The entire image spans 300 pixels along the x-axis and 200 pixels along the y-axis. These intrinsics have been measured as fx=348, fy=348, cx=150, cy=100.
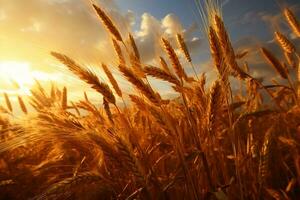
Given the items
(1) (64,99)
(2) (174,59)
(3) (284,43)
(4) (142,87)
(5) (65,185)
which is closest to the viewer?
(5) (65,185)

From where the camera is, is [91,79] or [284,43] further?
[284,43]

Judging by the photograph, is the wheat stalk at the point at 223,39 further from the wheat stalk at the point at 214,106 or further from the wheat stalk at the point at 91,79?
the wheat stalk at the point at 91,79

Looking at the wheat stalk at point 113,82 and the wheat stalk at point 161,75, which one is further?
the wheat stalk at point 113,82

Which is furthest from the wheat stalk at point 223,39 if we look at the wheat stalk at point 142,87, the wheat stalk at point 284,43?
the wheat stalk at point 284,43

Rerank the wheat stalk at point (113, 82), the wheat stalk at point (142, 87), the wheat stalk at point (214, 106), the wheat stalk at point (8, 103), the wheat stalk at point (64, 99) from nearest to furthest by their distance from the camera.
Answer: the wheat stalk at point (214, 106) → the wheat stalk at point (142, 87) → the wheat stalk at point (113, 82) → the wheat stalk at point (64, 99) → the wheat stalk at point (8, 103)

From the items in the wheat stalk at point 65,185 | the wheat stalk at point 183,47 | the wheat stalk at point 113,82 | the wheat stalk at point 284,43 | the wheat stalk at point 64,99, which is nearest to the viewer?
the wheat stalk at point 65,185

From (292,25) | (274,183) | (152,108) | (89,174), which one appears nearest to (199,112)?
(152,108)

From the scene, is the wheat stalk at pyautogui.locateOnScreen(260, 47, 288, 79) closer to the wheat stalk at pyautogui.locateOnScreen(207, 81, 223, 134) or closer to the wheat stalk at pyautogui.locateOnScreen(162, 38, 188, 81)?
the wheat stalk at pyautogui.locateOnScreen(162, 38, 188, 81)

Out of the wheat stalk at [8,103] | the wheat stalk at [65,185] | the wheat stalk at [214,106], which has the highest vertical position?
the wheat stalk at [8,103]

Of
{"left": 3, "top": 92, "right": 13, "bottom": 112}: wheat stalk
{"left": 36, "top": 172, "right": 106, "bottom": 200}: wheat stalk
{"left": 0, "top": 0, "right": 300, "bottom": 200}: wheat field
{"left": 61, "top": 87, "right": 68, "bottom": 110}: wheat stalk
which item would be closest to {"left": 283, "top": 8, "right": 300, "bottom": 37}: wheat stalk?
{"left": 0, "top": 0, "right": 300, "bottom": 200}: wheat field

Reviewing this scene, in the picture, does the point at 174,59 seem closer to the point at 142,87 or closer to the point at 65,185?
the point at 142,87

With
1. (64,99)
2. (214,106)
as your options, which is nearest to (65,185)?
(214,106)

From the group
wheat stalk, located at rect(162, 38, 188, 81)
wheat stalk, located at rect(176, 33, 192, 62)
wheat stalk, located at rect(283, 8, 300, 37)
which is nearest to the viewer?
wheat stalk, located at rect(162, 38, 188, 81)

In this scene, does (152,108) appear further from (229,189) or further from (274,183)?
(274,183)
